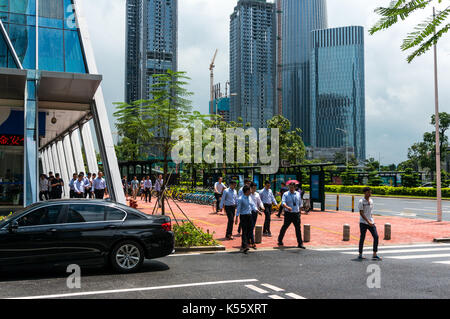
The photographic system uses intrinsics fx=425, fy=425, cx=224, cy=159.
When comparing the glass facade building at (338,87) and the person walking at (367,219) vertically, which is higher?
the glass facade building at (338,87)

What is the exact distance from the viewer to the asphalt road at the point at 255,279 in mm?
6648

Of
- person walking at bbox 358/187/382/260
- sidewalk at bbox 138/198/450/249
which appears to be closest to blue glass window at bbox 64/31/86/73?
sidewalk at bbox 138/198/450/249

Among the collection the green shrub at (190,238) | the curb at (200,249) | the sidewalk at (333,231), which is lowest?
the sidewalk at (333,231)

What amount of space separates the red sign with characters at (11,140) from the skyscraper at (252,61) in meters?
127

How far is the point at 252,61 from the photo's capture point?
156 m

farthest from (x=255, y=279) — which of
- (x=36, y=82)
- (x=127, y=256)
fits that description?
(x=36, y=82)

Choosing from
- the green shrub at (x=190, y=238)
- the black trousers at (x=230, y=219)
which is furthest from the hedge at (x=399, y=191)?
the green shrub at (x=190, y=238)

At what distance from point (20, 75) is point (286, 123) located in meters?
36.2

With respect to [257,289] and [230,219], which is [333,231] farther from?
[257,289]

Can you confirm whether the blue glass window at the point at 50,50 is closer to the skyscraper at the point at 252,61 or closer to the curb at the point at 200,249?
the curb at the point at 200,249

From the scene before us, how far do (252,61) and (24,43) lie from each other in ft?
462
